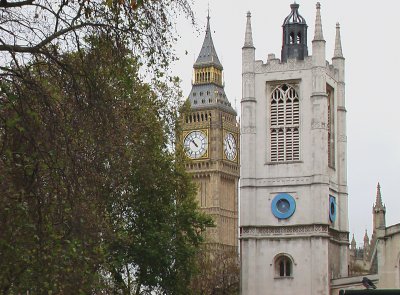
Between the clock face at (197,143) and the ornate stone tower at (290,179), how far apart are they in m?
56.0

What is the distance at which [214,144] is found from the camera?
118500mm

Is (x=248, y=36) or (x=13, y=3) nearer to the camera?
(x=13, y=3)

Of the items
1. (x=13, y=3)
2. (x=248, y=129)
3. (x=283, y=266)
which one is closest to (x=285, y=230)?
(x=283, y=266)

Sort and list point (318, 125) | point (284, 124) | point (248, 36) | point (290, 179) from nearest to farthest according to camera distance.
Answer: point (290, 179)
point (318, 125)
point (284, 124)
point (248, 36)

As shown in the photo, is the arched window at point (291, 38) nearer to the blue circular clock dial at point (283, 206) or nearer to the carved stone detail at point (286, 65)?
the carved stone detail at point (286, 65)

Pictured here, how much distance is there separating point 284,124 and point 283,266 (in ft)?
25.0

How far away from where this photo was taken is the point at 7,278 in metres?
17.5

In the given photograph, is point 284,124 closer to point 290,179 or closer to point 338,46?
point 290,179

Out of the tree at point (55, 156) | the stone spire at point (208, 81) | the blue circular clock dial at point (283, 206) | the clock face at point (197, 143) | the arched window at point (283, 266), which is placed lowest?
the tree at point (55, 156)

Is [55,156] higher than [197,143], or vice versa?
[197,143]

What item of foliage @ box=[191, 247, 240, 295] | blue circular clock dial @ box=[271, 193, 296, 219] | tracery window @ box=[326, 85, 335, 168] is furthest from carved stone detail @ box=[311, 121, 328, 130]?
foliage @ box=[191, 247, 240, 295]

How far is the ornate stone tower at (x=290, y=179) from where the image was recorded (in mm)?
55625

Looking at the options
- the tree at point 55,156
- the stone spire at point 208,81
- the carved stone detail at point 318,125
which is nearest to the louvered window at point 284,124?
the carved stone detail at point 318,125

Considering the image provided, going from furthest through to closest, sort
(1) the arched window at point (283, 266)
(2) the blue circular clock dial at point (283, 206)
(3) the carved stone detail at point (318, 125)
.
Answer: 1. (3) the carved stone detail at point (318, 125)
2. (2) the blue circular clock dial at point (283, 206)
3. (1) the arched window at point (283, 266)
